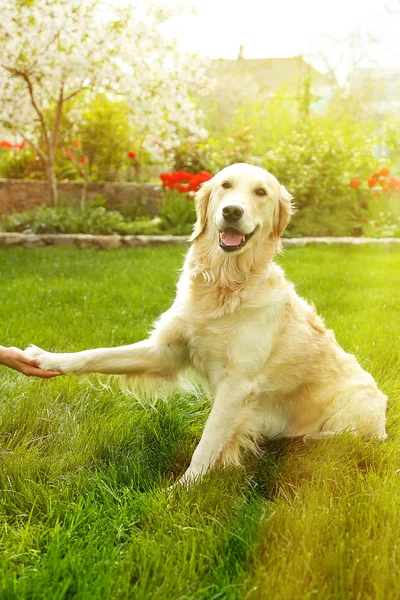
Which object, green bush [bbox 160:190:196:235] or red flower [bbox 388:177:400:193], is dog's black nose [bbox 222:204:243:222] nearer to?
green bush [bbox 160:190:196:235]

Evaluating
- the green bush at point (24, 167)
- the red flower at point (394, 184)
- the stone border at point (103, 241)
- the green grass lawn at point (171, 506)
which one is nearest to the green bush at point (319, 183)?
the red flower at point (394, 184)

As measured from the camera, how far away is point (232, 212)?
2.40 meters

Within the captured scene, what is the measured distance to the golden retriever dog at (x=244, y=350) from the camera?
2.41m

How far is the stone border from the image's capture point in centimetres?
759

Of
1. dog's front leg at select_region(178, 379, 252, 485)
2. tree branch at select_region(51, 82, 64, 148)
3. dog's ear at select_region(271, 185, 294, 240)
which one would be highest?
tree branch at select_region(51, 82, 64, 148)

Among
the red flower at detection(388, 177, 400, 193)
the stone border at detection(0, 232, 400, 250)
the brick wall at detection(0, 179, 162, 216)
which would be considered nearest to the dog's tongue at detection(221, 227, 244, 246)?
the stone border at detection(0, 232, 400, 250)

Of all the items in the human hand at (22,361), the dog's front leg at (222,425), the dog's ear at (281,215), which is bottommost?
the dog's front leg at (222,425)

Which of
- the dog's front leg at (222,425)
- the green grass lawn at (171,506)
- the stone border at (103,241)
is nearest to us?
the green grass lawn at (171,506)

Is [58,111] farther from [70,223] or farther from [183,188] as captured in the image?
[183,188]

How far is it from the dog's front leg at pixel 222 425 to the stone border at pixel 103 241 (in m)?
5.02

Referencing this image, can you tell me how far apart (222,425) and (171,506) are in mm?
428

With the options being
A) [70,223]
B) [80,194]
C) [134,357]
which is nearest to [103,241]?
[70,223]

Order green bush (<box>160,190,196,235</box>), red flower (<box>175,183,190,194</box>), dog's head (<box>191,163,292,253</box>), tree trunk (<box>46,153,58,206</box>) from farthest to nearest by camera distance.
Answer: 1. red flower (<box>175,183,190,194</box>)
2. tree trunk (<box>46,153,58,206</box>)
3. green bush (<box>160,190,196,235</box>)
4. dog's head (<box>191,163,292,253</box>)

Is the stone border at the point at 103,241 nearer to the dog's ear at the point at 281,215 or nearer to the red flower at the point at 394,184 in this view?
the red flower at the point at 394,184
